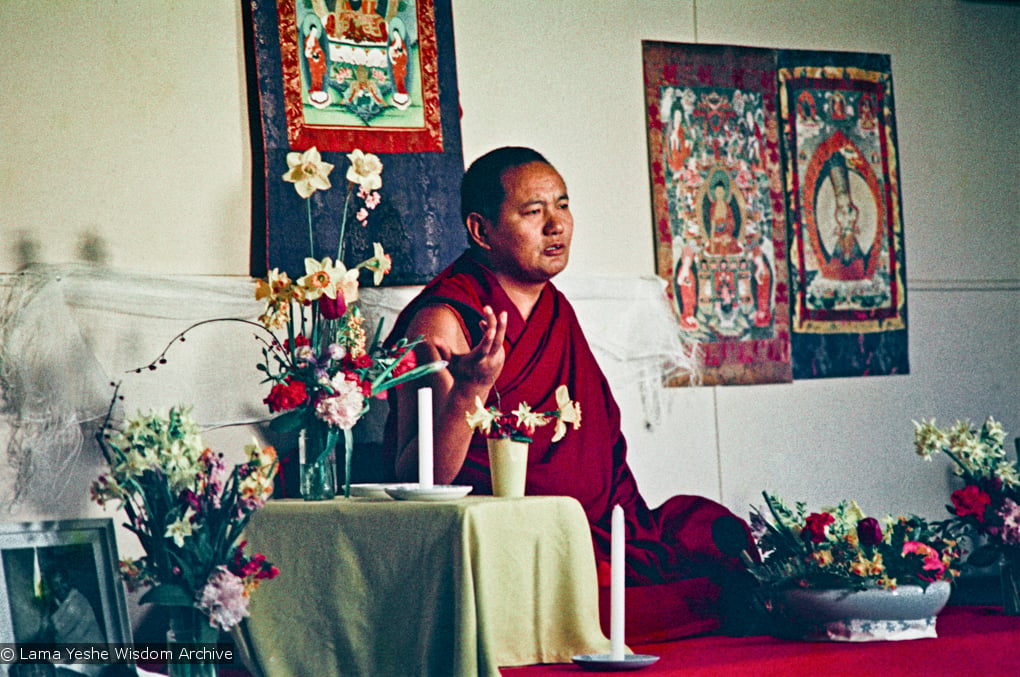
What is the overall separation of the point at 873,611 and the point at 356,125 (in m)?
2.21

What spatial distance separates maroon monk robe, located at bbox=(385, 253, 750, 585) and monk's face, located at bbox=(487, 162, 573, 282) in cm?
10

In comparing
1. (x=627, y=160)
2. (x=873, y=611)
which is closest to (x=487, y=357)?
(x=873, y=611)

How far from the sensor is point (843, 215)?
542 cm

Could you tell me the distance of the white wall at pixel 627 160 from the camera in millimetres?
Answer: 4164

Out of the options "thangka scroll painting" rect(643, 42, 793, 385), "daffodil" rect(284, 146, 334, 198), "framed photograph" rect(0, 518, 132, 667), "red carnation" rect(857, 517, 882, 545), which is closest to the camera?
"framed photograph" rect(0, 518, 132, 667)

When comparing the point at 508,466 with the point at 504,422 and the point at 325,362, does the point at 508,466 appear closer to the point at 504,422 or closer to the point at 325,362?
the point at 504,422

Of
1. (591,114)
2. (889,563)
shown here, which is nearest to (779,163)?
(591,114)

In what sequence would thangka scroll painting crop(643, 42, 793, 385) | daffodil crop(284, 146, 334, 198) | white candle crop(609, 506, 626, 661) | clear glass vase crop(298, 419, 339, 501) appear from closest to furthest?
white candle crop(609, 506, 626, 661), clear glass vase crop(298, 419, 339, 501), daffodil crop(284, 146, 334, 198), thangka scroll painting crop(643, 42, 793, 385)

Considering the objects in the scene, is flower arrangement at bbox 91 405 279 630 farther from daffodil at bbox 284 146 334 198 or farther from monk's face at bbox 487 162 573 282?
monk's face at bbox 487 162 573 282

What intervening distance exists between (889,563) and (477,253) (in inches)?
64.2

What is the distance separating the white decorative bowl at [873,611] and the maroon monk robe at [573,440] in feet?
1.77

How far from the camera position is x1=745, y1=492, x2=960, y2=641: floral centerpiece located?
3775mm

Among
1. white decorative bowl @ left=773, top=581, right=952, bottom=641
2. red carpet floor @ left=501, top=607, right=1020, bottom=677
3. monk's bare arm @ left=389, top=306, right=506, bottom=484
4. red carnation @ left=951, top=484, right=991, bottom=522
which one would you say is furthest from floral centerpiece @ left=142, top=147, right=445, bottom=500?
red carnation @ left=951, top=484, right=991, bottom=522

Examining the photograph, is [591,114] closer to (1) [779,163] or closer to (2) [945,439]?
(1) [779,163]
